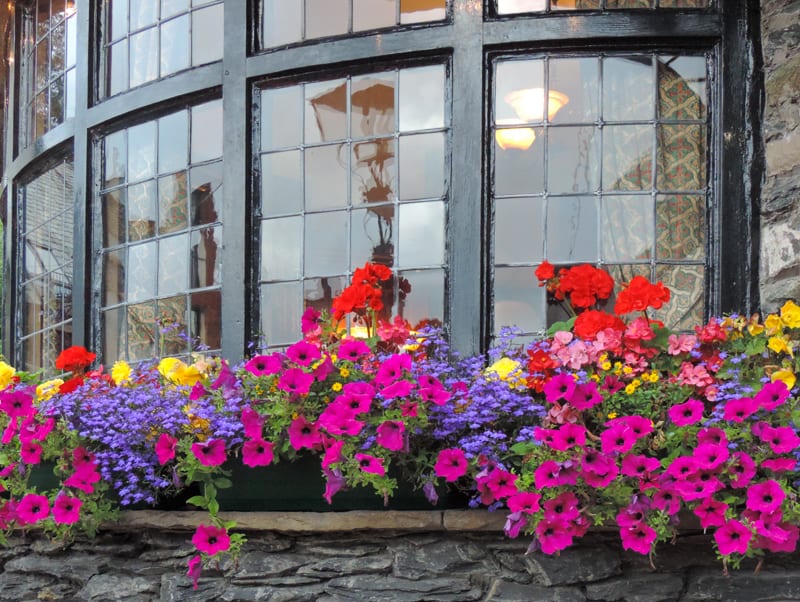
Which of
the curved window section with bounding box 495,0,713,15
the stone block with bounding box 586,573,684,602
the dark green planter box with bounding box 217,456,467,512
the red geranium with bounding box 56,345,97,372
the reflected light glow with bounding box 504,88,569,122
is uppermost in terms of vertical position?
the curved window section with bounding box 495,0,713,15

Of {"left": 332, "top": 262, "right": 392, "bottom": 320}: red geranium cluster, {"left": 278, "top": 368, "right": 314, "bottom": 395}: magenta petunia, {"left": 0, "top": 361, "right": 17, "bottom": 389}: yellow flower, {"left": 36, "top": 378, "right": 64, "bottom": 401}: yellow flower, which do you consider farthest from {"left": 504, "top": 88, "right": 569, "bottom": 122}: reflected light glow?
Result: {"left": 0, "top": 361, "right": 17, "bottom": 389}: yellow flower

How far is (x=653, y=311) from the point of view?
12.8ft

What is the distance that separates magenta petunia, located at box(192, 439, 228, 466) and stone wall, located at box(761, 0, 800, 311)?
176cm

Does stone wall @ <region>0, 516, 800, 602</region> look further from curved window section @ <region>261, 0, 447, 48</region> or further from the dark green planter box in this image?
curved window section @ <region>261, 0, 447, 48</region>

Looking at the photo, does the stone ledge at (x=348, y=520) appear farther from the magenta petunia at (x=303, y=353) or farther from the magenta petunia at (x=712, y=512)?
the magenta petunia at (x=712, y=512)

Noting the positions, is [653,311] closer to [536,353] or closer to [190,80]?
[536,353]

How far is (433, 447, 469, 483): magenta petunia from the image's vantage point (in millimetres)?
3211

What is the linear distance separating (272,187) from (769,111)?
1.75 meters

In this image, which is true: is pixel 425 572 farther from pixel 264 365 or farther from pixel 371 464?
pixel 264 365

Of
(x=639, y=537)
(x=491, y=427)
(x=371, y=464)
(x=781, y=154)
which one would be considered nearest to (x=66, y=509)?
(x=371, y=464)

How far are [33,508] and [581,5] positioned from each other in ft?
7.88

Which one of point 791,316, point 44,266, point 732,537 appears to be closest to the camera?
point 732,537

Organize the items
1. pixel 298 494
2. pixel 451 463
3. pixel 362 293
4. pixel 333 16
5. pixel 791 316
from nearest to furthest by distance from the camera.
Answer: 1. pixel 451 463
2. pixel 791 316
3. pixel 298 494
4. pixel 362 293
5. pixel 333 16

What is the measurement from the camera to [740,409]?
3.09 meters
